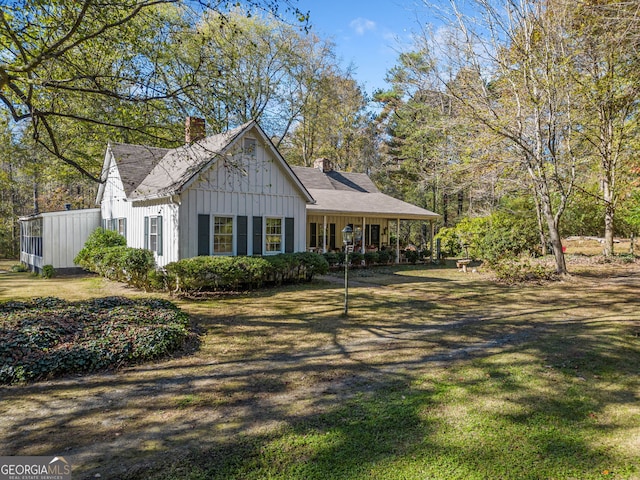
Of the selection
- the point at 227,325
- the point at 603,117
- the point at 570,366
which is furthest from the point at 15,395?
the point at 603,117

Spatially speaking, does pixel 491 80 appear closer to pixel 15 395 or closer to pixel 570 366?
pixel 570 366

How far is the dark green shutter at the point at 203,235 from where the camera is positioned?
13227 millimetres

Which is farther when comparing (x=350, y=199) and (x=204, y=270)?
(x=350, y=199)

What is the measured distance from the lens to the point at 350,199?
2184 centimetres

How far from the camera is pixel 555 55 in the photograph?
13531 millimetres

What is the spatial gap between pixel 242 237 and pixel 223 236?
0.69m

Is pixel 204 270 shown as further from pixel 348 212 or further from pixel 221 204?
pixel 348 212

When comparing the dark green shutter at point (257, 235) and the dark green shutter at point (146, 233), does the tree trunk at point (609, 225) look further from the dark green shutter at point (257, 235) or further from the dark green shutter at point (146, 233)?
the dark green shutter at point (146, 233)

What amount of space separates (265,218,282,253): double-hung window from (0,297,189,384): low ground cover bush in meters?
7.19

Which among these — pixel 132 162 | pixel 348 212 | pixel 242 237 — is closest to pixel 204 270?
pixel 242 237

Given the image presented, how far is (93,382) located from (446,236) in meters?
22.7

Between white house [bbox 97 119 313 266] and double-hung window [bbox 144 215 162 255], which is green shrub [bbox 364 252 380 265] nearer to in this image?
white house [bbox 97 119 313 266]

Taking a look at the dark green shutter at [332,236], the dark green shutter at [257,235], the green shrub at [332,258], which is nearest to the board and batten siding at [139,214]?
the dark green shutter at [257,235]

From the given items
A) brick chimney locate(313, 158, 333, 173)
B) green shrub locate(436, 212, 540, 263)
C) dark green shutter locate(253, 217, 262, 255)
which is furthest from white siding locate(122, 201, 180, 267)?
brick chimney locate(313, 158, 333, 173)
